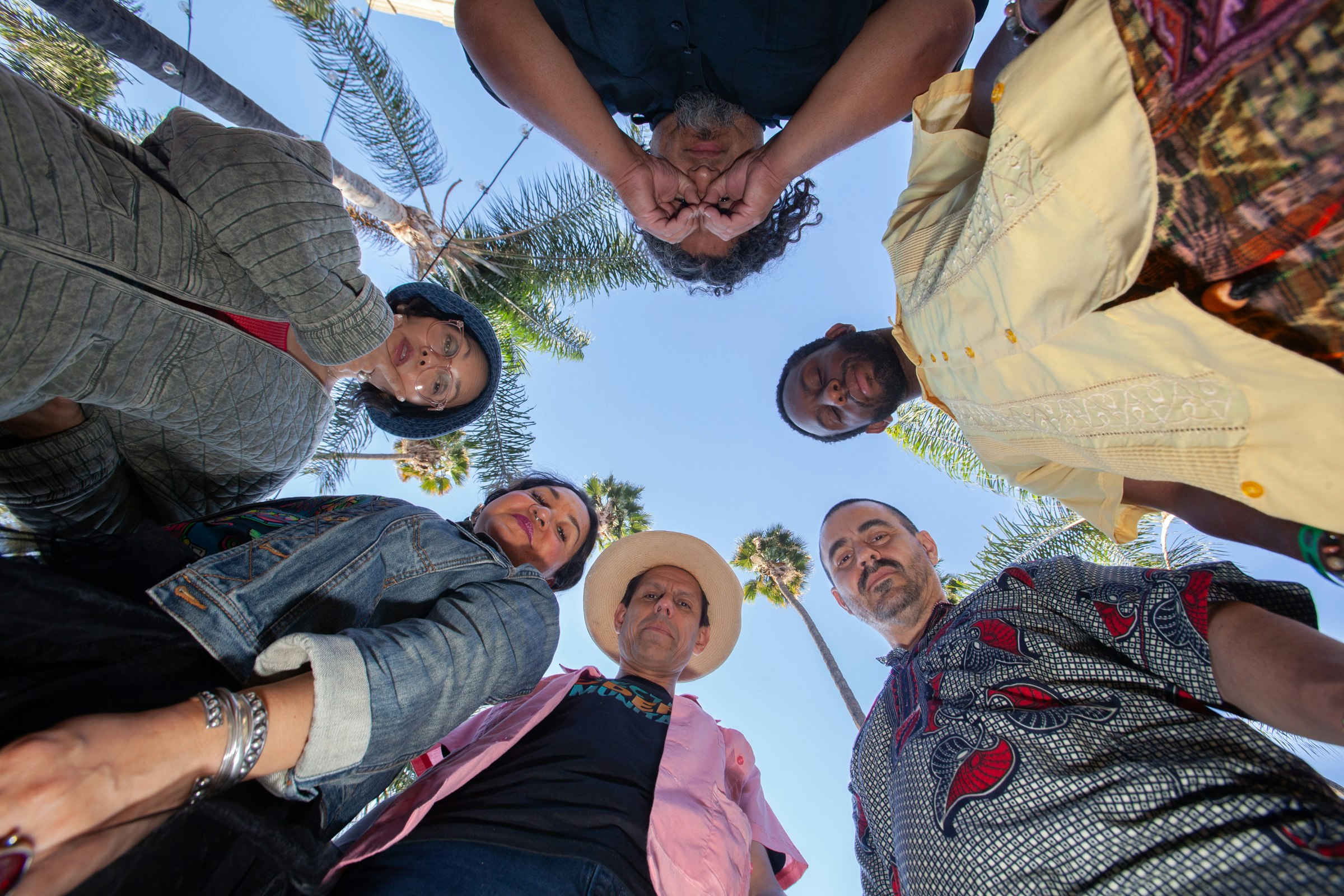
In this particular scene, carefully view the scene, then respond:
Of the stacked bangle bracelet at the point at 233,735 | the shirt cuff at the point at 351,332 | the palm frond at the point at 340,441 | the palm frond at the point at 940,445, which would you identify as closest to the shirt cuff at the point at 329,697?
the stacked bangle bracelet at the point at 233,735

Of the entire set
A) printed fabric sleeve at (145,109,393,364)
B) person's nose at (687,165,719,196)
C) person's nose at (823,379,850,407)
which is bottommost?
printed fabric sleeve at (145,109,393,364)

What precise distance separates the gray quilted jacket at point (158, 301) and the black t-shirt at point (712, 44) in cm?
132

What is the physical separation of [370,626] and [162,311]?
1.27 meters

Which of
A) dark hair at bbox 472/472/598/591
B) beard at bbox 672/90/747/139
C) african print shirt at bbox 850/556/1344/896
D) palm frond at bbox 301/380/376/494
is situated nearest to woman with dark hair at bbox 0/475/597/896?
dark hair at bbox 472/472/598/591

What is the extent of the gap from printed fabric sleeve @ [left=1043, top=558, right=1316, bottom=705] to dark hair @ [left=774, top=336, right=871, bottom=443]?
2196 millimetres

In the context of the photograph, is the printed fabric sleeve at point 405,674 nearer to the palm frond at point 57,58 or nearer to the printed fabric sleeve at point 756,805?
the printed fabric sleeve at point 756,805

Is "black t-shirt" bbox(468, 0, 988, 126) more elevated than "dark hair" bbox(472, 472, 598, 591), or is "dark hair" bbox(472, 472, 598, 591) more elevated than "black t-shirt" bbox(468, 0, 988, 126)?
"black t-shirt" bbox(468, 0, 988, 126)

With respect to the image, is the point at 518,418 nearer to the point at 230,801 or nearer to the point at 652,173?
the point at 652,173

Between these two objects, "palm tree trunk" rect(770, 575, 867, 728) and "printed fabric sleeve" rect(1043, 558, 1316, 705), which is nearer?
"printed fabric sleeve" rect(1043, 558, 1316, 705)

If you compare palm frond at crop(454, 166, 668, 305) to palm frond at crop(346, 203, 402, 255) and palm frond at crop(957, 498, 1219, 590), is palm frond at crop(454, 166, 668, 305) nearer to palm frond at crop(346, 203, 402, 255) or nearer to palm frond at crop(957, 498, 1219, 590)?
palm frond at crop(346, 203, 402, 255)

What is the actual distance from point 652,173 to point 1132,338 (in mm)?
2089

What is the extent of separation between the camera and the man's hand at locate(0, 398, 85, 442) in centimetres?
201

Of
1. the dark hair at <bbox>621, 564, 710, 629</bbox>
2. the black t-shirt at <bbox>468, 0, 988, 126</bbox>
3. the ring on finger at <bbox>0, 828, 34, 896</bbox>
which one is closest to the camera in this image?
the ring on finger at <bbox>0, 828, 34, 896</bbox>

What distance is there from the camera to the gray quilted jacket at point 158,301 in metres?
1.49
